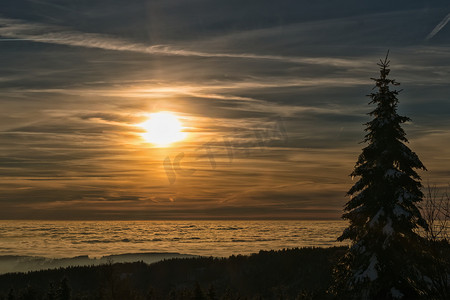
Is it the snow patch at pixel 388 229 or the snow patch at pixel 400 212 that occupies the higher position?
the snow patch at pixel 400 212

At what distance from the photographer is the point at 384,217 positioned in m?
28.3

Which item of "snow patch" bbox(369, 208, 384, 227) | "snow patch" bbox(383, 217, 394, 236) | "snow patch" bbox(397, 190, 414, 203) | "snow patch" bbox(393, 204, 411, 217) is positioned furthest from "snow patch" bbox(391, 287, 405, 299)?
"snow patch" bbox(397, 190, 414, 203)

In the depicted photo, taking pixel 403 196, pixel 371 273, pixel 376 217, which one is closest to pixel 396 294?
pixel 371 273

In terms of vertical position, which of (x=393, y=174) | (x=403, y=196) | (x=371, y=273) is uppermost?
(x=393, y=174)

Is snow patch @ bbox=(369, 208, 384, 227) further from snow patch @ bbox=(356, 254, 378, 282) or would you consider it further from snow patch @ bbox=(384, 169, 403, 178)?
snow patch @ bbox=(384, 169, 403, 178)

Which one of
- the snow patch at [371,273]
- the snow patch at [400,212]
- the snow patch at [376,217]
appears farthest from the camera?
the snow patch at [376,217]

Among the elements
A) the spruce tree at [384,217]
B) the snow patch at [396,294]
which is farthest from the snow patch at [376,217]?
the snow patch at [396,294]

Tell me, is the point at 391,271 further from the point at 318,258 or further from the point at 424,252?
the point at 318,258

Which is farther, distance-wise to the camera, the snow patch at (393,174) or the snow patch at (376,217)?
the snow patch at (376,217)

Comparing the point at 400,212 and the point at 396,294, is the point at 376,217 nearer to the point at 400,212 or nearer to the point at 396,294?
the point at 400,212

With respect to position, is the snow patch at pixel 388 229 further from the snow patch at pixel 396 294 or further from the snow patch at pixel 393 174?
the snow patch at pixel 396 294

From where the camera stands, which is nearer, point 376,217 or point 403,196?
point 403,196

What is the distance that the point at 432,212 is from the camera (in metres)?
20.8

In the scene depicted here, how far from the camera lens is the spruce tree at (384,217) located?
2745 cm
